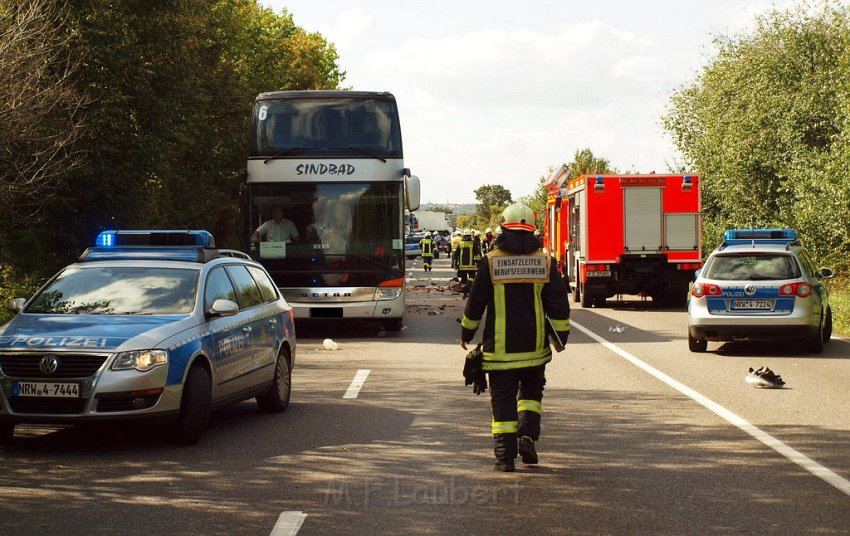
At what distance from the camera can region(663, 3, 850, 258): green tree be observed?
3281cm

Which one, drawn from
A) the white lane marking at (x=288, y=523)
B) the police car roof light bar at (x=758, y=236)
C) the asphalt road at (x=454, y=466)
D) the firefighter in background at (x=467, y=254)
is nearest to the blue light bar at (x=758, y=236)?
the police car roof light bar at (x=758, y=236)

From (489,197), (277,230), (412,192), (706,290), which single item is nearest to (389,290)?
(412,192)

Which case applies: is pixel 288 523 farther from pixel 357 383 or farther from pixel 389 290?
pixel 389 290

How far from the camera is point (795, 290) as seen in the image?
663 inches

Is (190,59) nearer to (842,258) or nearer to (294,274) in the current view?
(294,274)

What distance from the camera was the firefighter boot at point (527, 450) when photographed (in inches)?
323

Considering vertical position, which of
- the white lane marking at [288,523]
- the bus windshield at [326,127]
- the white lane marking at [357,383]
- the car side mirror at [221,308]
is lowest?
the white lane marking at [357,383]

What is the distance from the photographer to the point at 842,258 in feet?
107

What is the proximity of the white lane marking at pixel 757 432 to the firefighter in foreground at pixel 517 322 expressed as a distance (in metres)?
1.86

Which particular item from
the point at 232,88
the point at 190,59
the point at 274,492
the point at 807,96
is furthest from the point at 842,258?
the point at 274,492

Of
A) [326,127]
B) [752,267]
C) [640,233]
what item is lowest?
[752,267]

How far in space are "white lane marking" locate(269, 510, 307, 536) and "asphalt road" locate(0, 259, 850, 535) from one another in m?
0.01

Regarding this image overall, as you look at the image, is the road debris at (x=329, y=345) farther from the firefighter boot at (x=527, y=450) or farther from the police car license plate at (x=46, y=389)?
the firefighter boot at (x=527, y=450)

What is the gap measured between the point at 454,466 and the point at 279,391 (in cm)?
336
